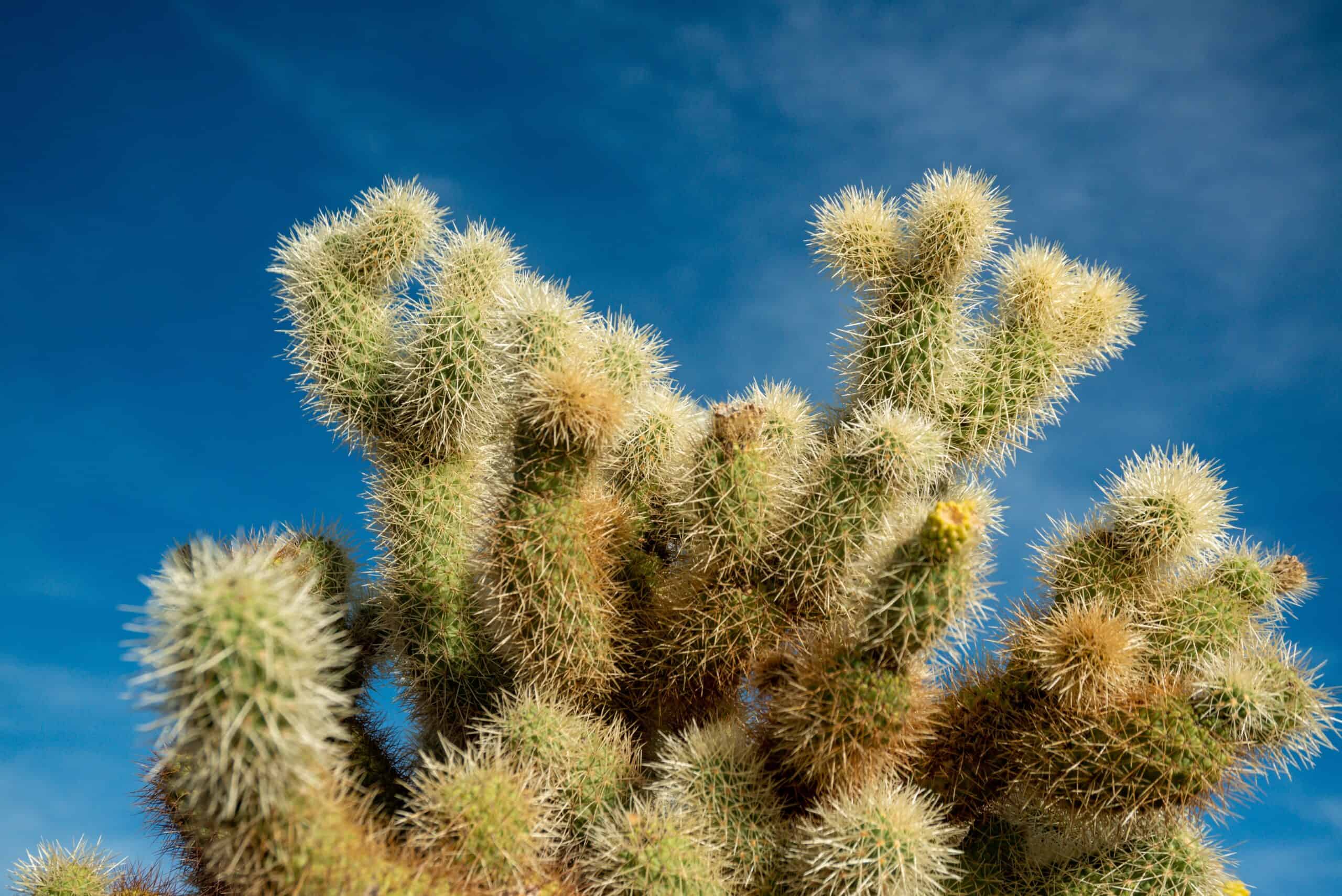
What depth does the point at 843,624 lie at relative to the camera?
3.33 m

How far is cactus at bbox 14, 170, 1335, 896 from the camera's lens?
2895 millimetres

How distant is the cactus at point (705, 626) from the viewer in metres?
2.89

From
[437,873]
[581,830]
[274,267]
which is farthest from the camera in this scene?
[274,267]

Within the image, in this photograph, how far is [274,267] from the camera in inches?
188

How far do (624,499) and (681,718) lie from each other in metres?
0.95

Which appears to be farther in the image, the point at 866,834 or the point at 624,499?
the point at 624,499

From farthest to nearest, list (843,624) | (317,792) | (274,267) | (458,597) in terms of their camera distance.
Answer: (274,267), (458,597), (843,624), (317,792)

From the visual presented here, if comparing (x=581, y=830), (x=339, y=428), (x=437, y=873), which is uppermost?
(x=339, y=428)

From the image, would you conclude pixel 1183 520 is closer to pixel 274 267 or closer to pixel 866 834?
pixel 866 834

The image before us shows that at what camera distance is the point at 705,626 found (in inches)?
147

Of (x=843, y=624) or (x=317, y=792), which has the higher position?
(x=843, y=624)

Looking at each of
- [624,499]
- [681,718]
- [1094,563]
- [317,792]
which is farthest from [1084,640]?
[317,792]

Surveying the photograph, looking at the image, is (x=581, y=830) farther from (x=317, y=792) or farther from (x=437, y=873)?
(x=317, y=792)

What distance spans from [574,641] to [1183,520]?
2324 mm
